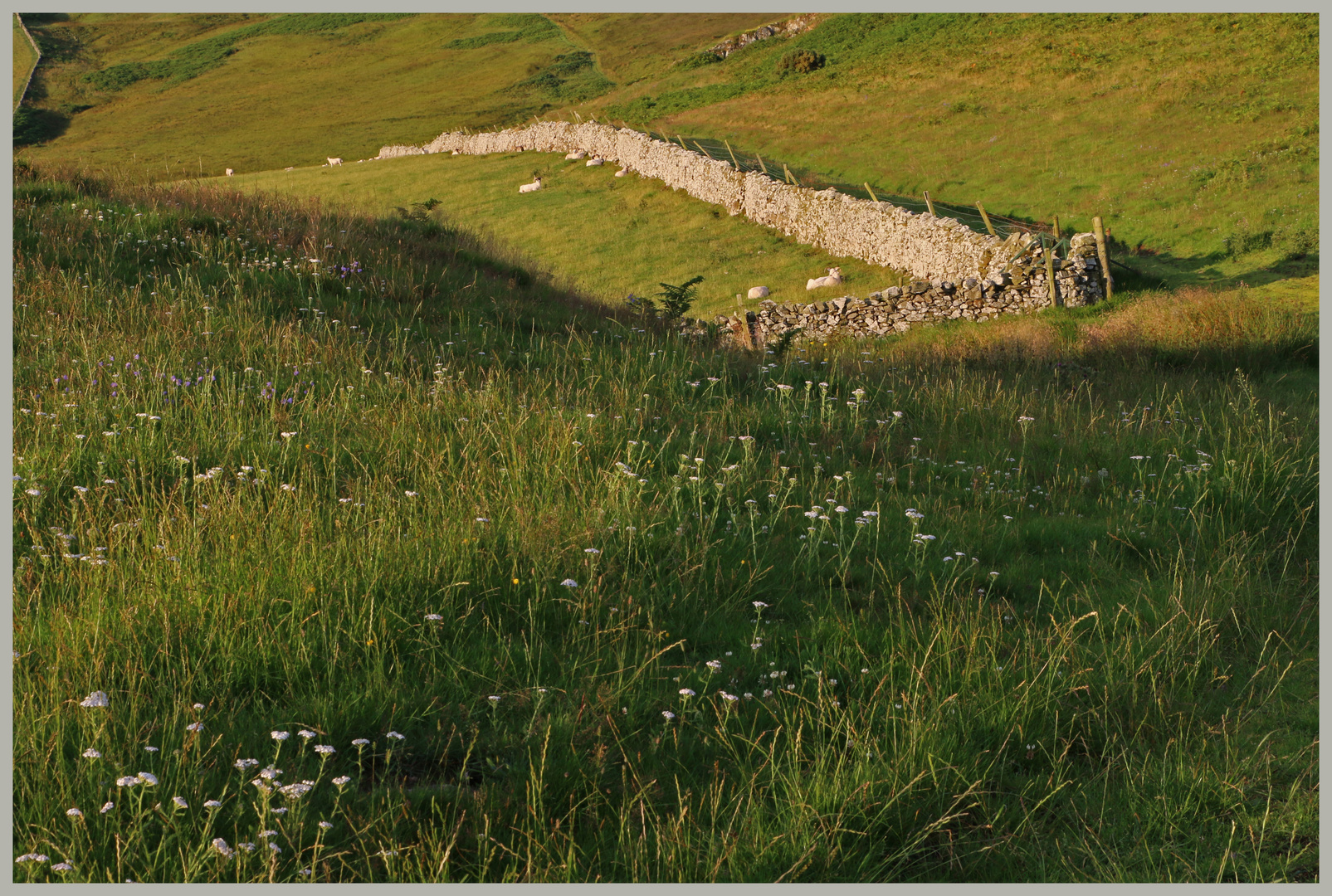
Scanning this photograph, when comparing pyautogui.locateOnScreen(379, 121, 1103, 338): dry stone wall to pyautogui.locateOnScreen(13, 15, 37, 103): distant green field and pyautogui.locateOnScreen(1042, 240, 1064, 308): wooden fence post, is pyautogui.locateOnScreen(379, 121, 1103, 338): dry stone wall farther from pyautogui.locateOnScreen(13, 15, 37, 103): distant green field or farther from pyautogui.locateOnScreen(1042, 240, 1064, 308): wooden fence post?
pyautogui.locateOnScreen(13, 15, 37, 103): distant green field

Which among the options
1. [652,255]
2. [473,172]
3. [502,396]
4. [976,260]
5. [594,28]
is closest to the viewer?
[502,396]

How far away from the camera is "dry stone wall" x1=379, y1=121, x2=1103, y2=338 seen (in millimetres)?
20375

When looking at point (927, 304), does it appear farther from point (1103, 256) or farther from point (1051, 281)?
point (1103, 256)

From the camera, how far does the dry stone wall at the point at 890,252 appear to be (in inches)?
802

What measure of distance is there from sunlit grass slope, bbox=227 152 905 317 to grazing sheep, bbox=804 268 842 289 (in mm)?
240

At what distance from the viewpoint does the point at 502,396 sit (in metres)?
8.08

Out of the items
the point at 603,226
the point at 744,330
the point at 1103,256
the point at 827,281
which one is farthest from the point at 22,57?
the point at 1103,256

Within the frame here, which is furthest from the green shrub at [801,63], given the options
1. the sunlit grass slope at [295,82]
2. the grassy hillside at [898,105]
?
the sunlit grass slope at [295,82]

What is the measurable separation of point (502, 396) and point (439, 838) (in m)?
5.29

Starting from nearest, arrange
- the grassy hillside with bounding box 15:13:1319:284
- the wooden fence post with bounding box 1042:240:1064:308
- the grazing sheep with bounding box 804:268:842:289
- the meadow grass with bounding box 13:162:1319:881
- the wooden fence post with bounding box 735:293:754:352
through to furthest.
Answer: the meadow grass with bounding box 13:162:1319:881, the wooden fence post with bounding box 735:293:754:352, the wooden fence post with bounding box 1042:240:1064:308, the grazing sheep with bounding box 804:268:842:289, the grassy hillside with bounding box 15:13:1319:284

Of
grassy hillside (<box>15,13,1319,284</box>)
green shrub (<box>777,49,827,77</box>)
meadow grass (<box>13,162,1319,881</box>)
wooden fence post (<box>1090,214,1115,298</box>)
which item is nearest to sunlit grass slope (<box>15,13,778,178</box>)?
grassy hillside (<box>15,13,1319,284</box>)

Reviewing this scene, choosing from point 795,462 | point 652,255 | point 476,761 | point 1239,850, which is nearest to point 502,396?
point 795,462

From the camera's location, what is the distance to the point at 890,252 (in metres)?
25.1

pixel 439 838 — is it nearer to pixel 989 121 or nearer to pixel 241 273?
pixel 241 273
